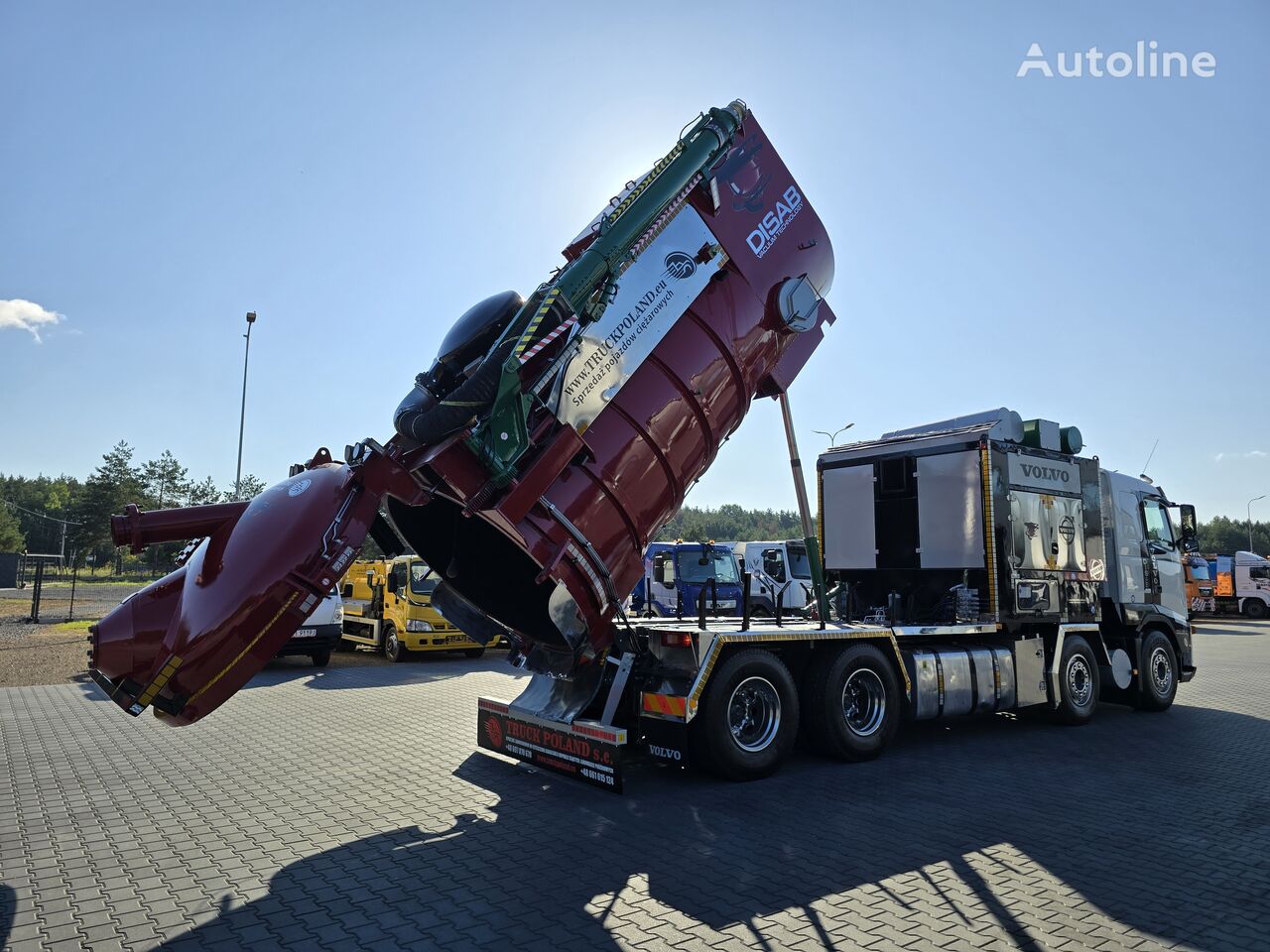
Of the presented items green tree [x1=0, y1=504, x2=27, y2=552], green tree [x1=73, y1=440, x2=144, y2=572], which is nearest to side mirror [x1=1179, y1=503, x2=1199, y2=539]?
green tree [x1=73, y1=440, x2=144, y2=572]

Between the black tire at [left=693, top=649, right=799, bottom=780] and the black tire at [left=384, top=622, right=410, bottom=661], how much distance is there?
1121 centimetres

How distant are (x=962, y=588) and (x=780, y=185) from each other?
516 cm

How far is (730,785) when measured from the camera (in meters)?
6.96

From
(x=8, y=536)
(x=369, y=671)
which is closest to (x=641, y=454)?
(x=369, y=671)

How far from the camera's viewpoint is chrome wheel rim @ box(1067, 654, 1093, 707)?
1034 cm

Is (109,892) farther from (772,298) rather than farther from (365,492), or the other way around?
(772,298)

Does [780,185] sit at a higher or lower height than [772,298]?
higher

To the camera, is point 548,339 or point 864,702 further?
point 864,702

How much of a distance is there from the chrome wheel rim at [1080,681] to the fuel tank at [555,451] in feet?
19.0

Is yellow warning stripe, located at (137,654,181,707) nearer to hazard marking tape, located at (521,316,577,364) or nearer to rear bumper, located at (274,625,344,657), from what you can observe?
hazard marking tape, located at (521,316,577,364)

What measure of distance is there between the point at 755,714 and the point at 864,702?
149 cm

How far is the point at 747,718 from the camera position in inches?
289

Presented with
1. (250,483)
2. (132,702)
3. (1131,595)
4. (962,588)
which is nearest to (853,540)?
(962,588)

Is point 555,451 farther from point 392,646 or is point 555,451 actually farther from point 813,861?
point 392,646
